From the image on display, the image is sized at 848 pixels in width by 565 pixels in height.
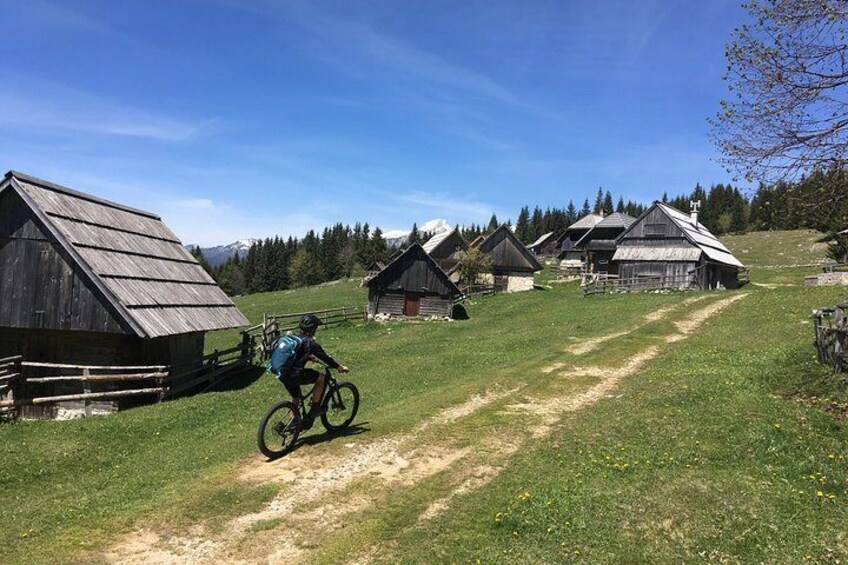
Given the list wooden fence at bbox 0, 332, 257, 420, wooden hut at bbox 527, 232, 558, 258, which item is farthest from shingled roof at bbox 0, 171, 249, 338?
wooden hut at bbox 527, 232, 558, 258

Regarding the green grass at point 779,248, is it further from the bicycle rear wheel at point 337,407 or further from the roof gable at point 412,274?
the bicycle rear wheel at point 337,407

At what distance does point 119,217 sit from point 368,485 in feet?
65.7

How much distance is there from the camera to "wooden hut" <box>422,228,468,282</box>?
6353cm

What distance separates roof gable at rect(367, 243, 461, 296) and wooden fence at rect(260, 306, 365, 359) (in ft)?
9.92

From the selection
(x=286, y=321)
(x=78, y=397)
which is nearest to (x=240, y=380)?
(x=78, y=397)

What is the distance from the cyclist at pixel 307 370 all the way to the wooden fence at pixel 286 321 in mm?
18247

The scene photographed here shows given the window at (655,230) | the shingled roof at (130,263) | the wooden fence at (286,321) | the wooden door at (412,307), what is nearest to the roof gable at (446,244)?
the wooden fence at (286,321)

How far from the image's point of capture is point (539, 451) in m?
9.78

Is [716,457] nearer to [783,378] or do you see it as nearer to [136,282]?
[783,378]

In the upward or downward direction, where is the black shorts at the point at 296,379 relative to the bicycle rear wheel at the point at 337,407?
upward

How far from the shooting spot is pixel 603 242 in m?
62.7

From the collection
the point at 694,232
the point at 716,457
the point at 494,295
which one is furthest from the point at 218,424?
the point at 694,232

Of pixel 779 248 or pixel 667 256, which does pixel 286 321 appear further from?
pixel 779 248

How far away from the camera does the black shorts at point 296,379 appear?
33.0ft
